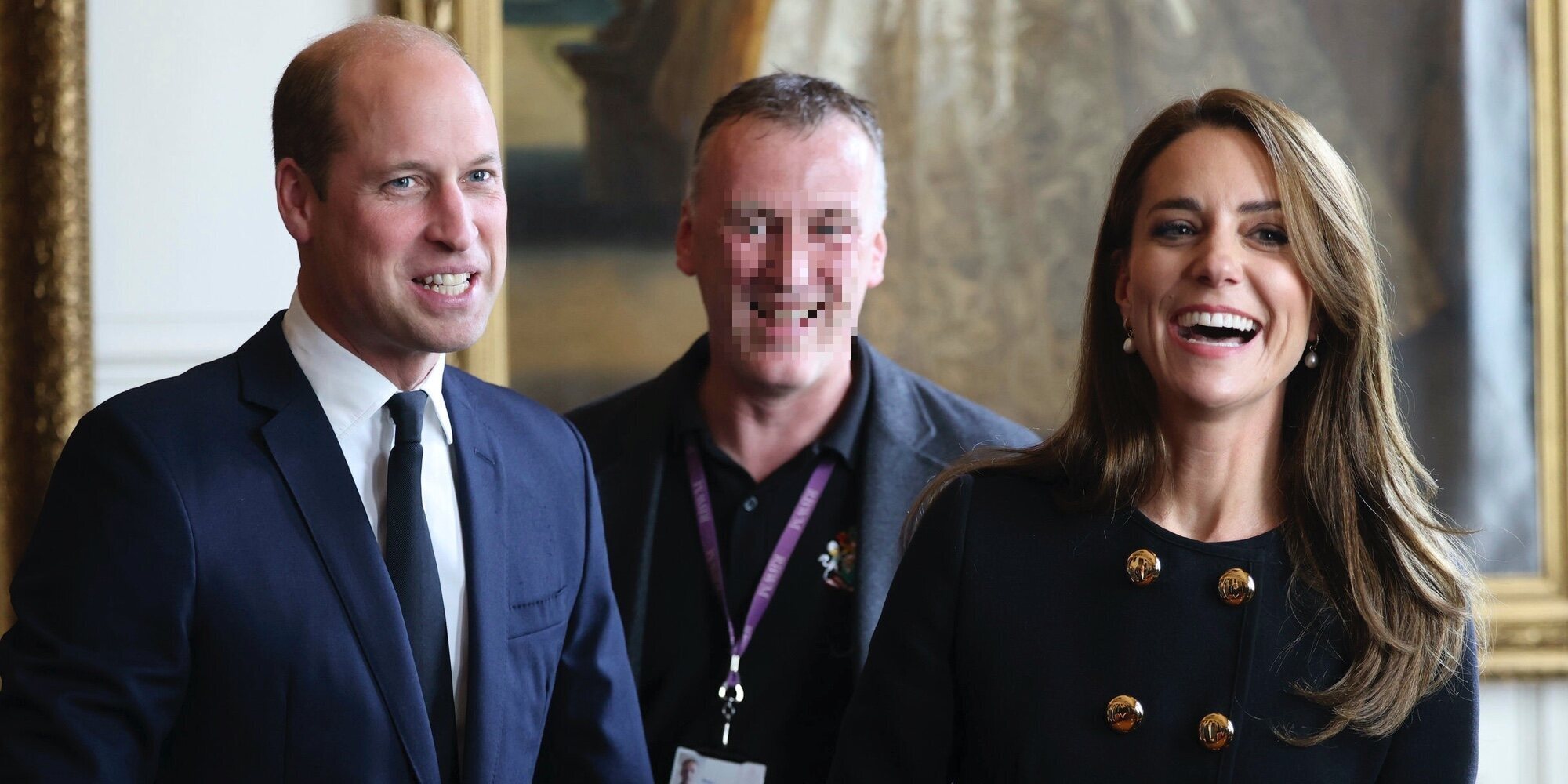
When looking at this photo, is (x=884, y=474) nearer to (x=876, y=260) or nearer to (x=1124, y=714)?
(x=876, y=260)

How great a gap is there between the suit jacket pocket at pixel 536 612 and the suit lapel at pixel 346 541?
0.62 feet

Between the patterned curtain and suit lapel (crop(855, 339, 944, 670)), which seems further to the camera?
the patterned curtain

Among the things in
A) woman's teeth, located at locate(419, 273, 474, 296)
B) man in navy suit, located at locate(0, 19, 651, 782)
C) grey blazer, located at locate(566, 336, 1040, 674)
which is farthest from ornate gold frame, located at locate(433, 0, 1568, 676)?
woman's teeth, located at locate(419, 273, 474, 296)

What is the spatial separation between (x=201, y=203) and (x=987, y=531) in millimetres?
2028

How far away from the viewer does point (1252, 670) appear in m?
1.65

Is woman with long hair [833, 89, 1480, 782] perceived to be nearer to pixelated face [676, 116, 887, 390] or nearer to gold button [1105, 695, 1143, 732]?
gold button [1105, 695, 1143, 732]

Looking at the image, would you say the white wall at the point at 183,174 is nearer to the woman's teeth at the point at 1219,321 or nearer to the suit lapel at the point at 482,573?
the suit lapel at the point at 482,573

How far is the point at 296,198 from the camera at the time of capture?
5.28ft

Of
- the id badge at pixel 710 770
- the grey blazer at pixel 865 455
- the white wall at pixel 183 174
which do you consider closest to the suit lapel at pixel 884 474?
the grey blazer at pixel 865 455

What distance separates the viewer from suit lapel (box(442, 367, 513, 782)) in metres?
1.59

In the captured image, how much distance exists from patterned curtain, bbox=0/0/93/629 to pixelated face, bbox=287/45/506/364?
1525 millimetres

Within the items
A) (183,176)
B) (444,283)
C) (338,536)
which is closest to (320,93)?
(444,283)

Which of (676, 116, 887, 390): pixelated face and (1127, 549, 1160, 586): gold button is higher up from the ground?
(676, 116, 887, 390): pixelated face

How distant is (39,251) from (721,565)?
5.43ft
